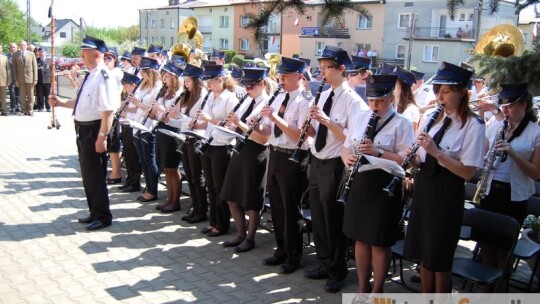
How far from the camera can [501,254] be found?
4.97m

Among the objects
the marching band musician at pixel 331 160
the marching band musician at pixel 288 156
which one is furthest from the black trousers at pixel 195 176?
the marching band musician at pixel 331 160

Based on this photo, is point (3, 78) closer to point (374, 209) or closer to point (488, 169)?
point (374, 209)

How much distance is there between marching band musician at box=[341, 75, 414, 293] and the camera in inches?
178

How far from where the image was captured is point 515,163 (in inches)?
198

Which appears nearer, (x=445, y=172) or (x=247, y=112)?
(x=445, y=172)

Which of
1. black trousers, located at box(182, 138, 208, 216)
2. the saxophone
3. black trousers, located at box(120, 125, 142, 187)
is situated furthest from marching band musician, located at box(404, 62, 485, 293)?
black trousers, located at box(120, 125, 142, 187)

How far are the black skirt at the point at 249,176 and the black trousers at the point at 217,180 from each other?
0.38m

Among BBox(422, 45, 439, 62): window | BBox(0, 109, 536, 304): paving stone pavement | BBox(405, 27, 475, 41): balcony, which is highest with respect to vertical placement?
BBox(405, 27, 475, 41): balcony

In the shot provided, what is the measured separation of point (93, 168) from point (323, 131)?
3.37 m

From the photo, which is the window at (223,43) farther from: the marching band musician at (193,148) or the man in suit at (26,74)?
the marching band musician at (193,148)

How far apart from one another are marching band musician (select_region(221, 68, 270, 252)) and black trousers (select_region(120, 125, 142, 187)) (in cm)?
320

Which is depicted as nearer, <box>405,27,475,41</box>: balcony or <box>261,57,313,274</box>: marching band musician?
<box>261,57,313,274</box>: marching band musician

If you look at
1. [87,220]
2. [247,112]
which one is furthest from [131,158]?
[247,112]

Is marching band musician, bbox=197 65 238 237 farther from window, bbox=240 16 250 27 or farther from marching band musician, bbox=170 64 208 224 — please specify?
window, bbox=240 16 250 27
